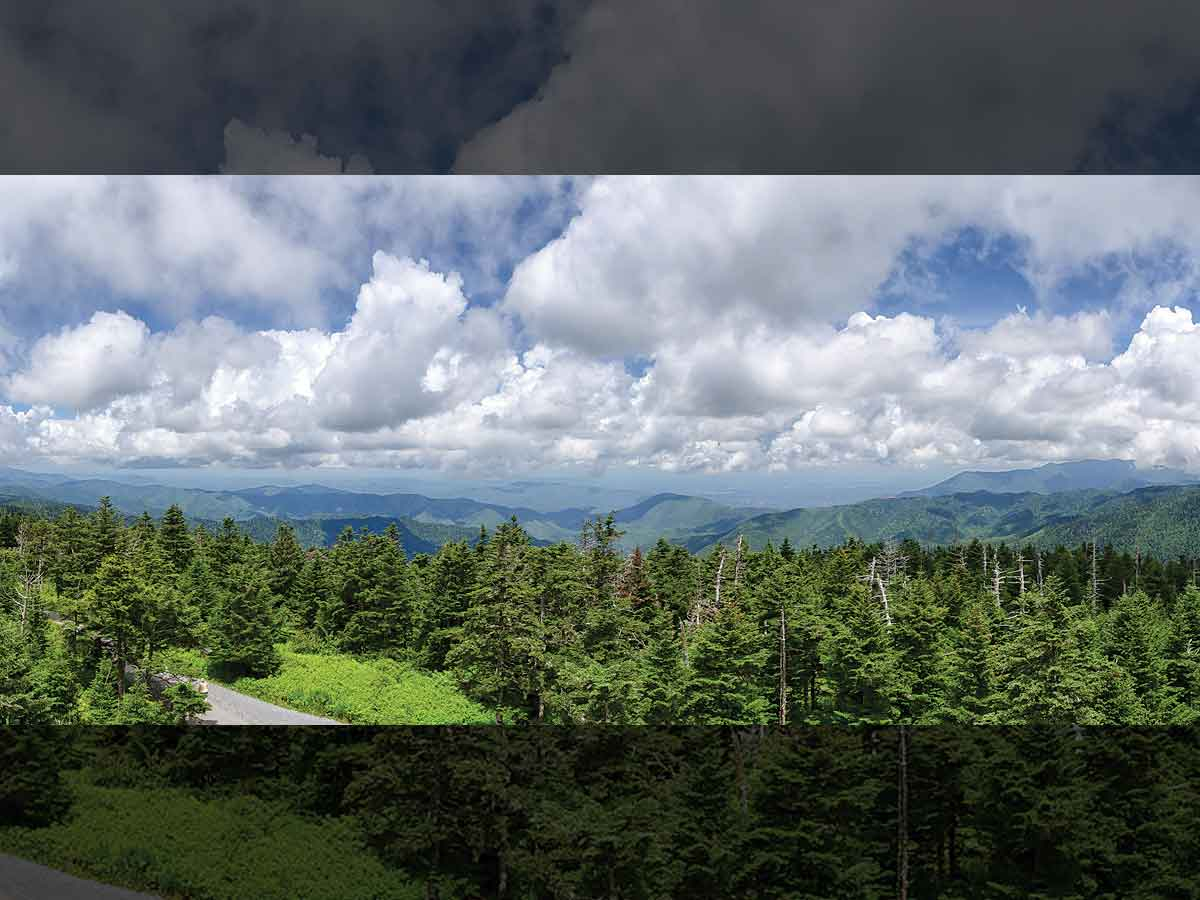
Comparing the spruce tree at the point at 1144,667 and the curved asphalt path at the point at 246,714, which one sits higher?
the curved asphalt path at the point at 246,714

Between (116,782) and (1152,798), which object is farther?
(1152,798)

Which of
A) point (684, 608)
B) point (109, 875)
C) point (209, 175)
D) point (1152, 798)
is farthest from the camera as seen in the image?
point (684, 608)

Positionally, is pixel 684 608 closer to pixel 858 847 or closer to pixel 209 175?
pixel 858 847

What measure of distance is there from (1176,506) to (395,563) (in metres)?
180

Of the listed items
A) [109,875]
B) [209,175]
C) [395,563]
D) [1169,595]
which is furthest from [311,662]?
[1169,595]

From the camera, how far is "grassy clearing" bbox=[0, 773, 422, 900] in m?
3.60

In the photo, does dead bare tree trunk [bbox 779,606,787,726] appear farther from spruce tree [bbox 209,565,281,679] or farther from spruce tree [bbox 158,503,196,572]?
spruce tree [bbox 158,503,196,572]

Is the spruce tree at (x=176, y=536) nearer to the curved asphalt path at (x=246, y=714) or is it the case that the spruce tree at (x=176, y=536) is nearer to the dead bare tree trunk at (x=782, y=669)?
the curved asphalt path at (x=246, y=714)

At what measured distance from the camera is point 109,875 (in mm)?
3535

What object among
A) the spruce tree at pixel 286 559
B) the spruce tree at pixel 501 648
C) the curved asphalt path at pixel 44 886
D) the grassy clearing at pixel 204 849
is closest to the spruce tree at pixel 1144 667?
the spruce tree at pixel 501 648

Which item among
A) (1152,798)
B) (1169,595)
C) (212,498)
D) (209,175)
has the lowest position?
(1169,595)

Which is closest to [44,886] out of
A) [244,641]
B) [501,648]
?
[244,641]

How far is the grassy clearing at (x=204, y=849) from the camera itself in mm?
3598

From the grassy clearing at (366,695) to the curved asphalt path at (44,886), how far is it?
1065 mm
